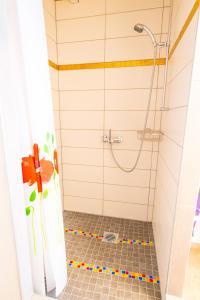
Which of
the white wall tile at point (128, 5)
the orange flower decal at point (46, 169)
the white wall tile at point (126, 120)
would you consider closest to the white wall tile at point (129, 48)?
the white wall tile at point (128, 5)

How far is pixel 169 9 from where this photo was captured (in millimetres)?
1379

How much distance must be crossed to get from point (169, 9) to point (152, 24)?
0.53 ft

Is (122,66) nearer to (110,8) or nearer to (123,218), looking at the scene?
(110,8)

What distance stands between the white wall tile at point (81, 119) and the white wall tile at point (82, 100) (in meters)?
0.05

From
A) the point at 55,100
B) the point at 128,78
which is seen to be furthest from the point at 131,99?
the point at 55,100

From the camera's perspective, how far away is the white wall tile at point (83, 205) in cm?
190

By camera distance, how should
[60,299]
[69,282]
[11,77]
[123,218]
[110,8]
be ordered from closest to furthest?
[11,77] < [60,299] < [69,282] < [110,8] < [123,218]

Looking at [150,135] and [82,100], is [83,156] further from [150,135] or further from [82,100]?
[150,135]

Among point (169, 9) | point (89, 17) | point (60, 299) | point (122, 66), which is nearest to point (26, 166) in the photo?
point (60, 299)

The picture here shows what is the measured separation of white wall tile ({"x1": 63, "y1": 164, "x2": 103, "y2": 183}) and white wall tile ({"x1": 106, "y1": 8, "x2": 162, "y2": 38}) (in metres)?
1.33

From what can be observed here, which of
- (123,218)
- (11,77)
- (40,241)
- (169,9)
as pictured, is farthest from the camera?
(123,218)

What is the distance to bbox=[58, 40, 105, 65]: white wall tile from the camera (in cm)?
158

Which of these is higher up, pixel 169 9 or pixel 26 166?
pixel 169 9

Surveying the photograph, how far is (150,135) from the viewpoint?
1.58 metres
